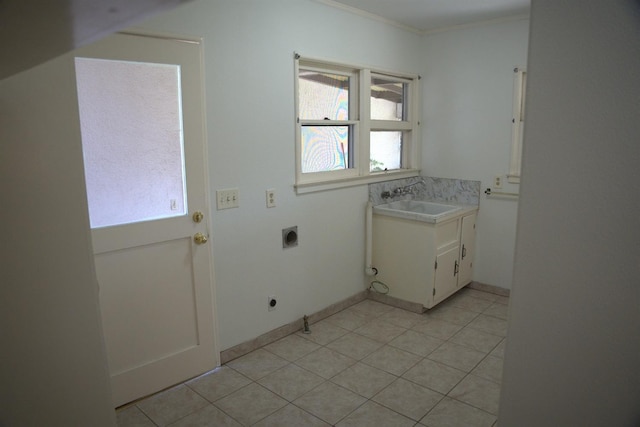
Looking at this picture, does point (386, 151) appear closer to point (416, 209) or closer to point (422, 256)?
point (416, 209)

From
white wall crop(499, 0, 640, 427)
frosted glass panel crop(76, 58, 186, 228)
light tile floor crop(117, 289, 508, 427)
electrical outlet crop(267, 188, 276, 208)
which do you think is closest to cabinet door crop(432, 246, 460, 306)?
light tile floor crop(117, 289, 508, 427)

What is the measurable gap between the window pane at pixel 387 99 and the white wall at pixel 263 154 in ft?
1.33

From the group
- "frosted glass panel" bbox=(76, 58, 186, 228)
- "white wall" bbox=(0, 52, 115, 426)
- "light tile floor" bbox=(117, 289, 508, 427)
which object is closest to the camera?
"white wall" bbox=(0, 52, 115, 426)

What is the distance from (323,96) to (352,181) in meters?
0.78

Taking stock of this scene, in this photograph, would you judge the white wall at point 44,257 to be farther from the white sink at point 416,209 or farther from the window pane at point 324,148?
the white sink at point 416,209

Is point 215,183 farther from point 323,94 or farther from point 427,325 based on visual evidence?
point 427,325

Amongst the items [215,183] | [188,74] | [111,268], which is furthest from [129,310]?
[188,74]

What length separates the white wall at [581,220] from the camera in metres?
0.72

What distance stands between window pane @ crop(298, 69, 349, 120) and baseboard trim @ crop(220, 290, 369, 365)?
1638mm

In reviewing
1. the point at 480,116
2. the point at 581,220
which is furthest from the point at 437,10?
the point at 581,220

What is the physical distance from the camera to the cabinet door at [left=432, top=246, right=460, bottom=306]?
378cm

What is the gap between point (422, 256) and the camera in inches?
148

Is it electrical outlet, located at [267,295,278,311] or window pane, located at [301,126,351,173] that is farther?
window pane, located at [301,126,351,173]

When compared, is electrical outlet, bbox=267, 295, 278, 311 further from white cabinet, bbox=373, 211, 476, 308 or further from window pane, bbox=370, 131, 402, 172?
window pane, bbox=370, 131, 402, 172
